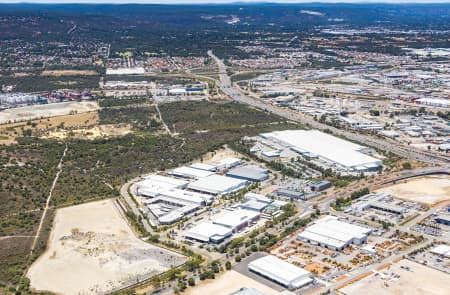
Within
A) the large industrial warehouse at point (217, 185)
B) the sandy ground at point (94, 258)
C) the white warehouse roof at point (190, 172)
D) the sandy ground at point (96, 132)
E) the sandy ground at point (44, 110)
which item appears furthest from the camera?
the sandy ground at point (44, 110)

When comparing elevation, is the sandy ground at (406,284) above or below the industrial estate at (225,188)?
above

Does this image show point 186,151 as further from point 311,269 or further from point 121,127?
point 311,269

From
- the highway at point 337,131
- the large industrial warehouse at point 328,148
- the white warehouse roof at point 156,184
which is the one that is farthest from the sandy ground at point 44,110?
the white warehouse roof at point 156,184

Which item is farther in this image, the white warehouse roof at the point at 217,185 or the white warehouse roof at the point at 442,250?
the white warehouse roof at the point at 217,185

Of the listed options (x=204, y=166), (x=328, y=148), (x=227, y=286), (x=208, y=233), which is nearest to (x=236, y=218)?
(x=208, y=233)

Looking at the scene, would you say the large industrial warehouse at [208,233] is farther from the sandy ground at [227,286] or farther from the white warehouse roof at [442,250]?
the white warehouse roof at [442,250]

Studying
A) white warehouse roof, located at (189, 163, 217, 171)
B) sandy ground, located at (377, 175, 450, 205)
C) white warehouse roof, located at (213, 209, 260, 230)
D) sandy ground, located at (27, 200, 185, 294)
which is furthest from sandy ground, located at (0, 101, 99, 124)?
sandy ground, located at (377, 175, 450, 205)
